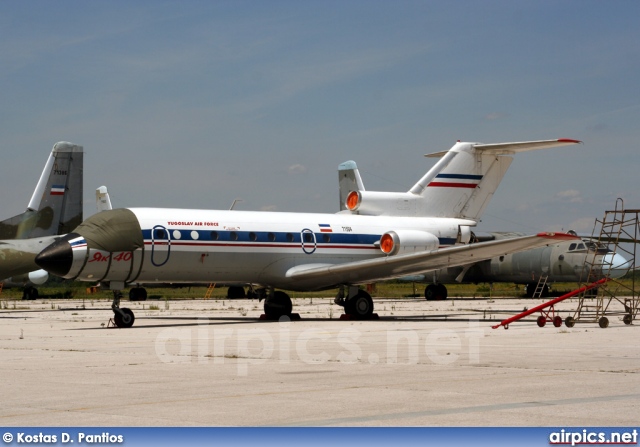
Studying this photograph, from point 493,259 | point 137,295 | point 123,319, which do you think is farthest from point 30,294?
point 123,319

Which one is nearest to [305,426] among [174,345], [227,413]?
[227,413]

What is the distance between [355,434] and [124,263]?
18561 mm

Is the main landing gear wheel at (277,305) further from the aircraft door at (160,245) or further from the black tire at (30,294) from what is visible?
the black tire at (30,294)

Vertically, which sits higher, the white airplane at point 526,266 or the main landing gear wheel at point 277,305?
the white airplane at point 526,266

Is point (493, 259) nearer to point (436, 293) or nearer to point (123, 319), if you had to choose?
point (436, 293)

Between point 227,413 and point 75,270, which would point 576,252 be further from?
point 227,413

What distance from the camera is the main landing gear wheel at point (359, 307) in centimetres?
2917

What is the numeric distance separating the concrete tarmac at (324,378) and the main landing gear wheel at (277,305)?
323 inches

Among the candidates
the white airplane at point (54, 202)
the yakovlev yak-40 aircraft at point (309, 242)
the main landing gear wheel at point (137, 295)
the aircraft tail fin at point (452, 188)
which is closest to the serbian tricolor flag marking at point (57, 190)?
the white airplane at point (54, 202)

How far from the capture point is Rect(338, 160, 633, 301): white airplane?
50188mm

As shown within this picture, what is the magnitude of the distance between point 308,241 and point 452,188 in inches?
246

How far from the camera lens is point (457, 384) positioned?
1146cm

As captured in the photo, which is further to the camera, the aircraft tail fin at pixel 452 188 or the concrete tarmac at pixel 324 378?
the aircraft tail fin at pixel 452 188

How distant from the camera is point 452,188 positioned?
32.4 m
